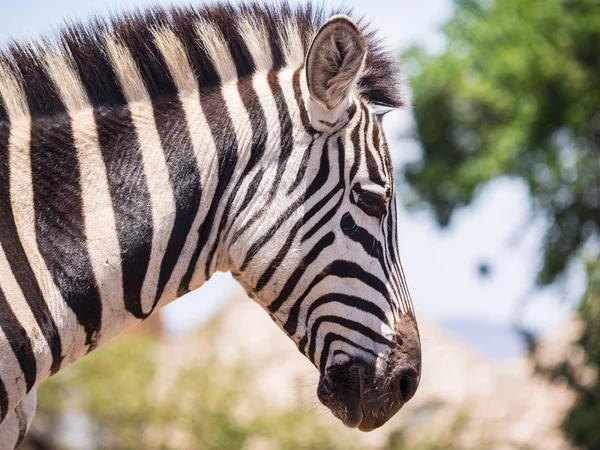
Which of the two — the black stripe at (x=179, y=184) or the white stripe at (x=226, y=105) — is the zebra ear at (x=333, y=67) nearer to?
the white stripe at (x=226, y=105)

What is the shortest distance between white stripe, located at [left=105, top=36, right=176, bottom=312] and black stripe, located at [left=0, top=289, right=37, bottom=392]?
429 mm

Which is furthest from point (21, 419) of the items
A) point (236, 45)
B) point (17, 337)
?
point (236, 45)

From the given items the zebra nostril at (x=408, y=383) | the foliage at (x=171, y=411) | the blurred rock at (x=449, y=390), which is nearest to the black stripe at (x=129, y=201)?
the zebra nostril at (x=408, y=383)

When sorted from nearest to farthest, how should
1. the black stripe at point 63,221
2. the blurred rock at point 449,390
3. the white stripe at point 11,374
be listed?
the white stripe at point 11,374 → the black stripe at point 63,221 → the blurred rock at point 449,390

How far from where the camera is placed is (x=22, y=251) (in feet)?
9.11

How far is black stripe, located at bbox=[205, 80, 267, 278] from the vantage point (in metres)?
3.04

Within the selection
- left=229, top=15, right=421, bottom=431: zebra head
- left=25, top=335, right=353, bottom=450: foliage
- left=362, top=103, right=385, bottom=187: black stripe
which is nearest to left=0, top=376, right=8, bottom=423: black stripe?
left=229, top=15, right=421, bottom=431: zebra head

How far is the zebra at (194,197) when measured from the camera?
2840mm

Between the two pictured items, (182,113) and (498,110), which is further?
(498,110)

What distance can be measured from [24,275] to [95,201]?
35 centimetres

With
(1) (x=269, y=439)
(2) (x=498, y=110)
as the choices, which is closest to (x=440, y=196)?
(2) (x=498, y=110)

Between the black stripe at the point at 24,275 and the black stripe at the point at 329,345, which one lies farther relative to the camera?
the black stripe at the point at 329,345

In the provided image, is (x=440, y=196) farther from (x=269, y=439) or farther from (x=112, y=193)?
(x=112, y=193)

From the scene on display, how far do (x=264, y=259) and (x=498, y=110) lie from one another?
8963 mm
